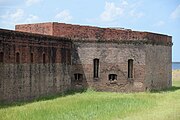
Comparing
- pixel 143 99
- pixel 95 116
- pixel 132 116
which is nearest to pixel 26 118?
pixel 95 116

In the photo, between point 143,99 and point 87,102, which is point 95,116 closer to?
point 87,102

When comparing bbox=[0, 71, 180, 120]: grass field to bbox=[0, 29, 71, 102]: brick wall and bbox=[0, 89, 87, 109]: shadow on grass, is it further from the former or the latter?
bbox=[0, 29, 71, 102]: brick wall

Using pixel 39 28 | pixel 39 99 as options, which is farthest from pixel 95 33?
pixel 39 99

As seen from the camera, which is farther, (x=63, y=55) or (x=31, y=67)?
(x=63, y=55)

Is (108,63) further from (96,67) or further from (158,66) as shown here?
(158,66)

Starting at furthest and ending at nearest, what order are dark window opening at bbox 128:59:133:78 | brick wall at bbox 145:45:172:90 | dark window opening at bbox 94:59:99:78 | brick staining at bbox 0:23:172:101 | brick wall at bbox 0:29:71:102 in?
brick wall at bbox 145:45:172:90 < dark window opening at bbox 94:59:99:78 < dark window opening at bbox 128:59:133:78 < brick staining at bbox 0:23:172:101 < brick wall at bbox 0:29:71:102

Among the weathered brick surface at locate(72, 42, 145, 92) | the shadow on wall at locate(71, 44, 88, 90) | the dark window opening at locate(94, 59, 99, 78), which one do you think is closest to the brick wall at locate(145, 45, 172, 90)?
the weathered brick surface at locate(72, 42, 145, 92)

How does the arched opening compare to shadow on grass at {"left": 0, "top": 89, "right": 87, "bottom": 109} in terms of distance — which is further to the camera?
the arched opening

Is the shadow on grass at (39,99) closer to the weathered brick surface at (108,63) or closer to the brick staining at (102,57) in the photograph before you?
the brick staining at (102,57)

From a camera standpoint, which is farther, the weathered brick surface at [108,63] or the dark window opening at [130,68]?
the dark window opening at [130,68]

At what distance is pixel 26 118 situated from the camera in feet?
57.6

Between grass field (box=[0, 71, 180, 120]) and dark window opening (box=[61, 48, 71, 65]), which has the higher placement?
dark window opening (box=[61, 48, 71, 65])

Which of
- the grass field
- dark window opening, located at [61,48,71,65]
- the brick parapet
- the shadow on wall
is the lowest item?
the grass field

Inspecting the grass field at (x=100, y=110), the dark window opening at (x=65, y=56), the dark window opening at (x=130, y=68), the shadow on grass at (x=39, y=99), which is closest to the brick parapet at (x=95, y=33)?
the dark window opening at (x=65, y=56)
